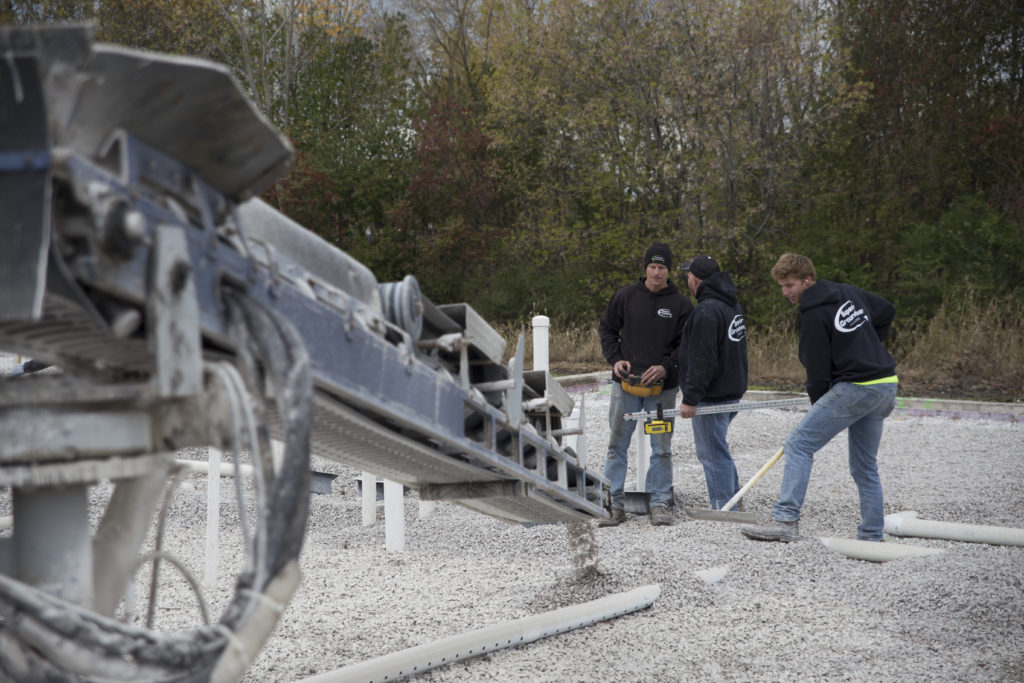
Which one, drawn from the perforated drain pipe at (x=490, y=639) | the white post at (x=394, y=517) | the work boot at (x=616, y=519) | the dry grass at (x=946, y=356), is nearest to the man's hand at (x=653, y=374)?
the work boot at (x=616, y=519)

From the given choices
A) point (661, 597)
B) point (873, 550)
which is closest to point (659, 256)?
point (873, 550)

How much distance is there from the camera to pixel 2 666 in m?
1.64

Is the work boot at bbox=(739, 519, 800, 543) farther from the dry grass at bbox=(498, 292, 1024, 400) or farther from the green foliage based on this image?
the green foliage

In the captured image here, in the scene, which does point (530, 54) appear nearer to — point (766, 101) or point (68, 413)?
point (766, 101)

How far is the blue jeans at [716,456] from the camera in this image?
261 inches

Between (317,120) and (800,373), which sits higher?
(317,120)

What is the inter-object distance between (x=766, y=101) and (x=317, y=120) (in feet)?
36.9

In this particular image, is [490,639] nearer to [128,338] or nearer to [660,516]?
[128,338]

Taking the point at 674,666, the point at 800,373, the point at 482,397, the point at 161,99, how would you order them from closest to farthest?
the point at 161,99 → the point at 482,397 → the point at 674,666 → the point at 800,373

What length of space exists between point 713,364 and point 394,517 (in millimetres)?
2352

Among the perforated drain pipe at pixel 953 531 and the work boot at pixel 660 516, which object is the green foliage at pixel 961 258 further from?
the work boot at pixel 660 516

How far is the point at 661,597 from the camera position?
491cm

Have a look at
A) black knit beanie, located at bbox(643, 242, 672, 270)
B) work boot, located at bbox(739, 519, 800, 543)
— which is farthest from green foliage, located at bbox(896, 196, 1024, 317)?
work boot, located at bbox(739, 519, 800, 543)

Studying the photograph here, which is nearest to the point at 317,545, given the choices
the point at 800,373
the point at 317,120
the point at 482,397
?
the point at 482,397
